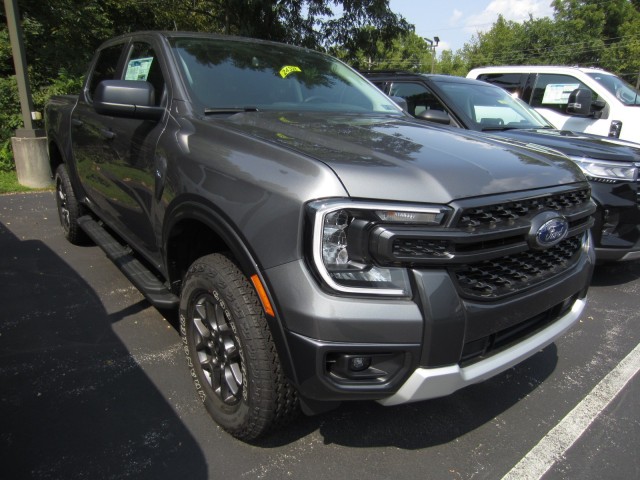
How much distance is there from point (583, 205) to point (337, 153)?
1.39 m

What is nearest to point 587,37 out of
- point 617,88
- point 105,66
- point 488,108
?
point 617,88

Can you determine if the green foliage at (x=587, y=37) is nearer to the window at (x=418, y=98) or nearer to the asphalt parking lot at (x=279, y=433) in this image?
the window at (x=418, y=98)

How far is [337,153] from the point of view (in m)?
1.93

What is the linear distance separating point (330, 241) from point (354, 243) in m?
0.09

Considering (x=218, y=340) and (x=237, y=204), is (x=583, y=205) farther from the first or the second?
(x=218, y=340)

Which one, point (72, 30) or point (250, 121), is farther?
point (72, 30)

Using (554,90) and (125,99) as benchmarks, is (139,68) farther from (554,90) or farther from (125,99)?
(554,90)

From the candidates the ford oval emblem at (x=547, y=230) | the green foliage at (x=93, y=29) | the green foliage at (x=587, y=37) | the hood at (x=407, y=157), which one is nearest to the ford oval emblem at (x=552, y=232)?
the ford oval emblem at (x=547, y=230)

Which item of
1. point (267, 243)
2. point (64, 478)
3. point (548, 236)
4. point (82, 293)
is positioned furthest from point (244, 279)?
point (82, 293)

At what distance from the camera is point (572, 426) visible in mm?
2451

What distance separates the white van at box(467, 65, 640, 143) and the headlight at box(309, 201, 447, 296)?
5827 mm

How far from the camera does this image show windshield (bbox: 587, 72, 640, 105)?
7.06 m

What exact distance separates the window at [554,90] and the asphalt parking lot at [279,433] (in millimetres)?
4722

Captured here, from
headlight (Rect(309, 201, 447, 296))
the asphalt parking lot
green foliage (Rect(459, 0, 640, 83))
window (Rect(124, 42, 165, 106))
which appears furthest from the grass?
green foliage (Rect(459, 0, 640, 83))
